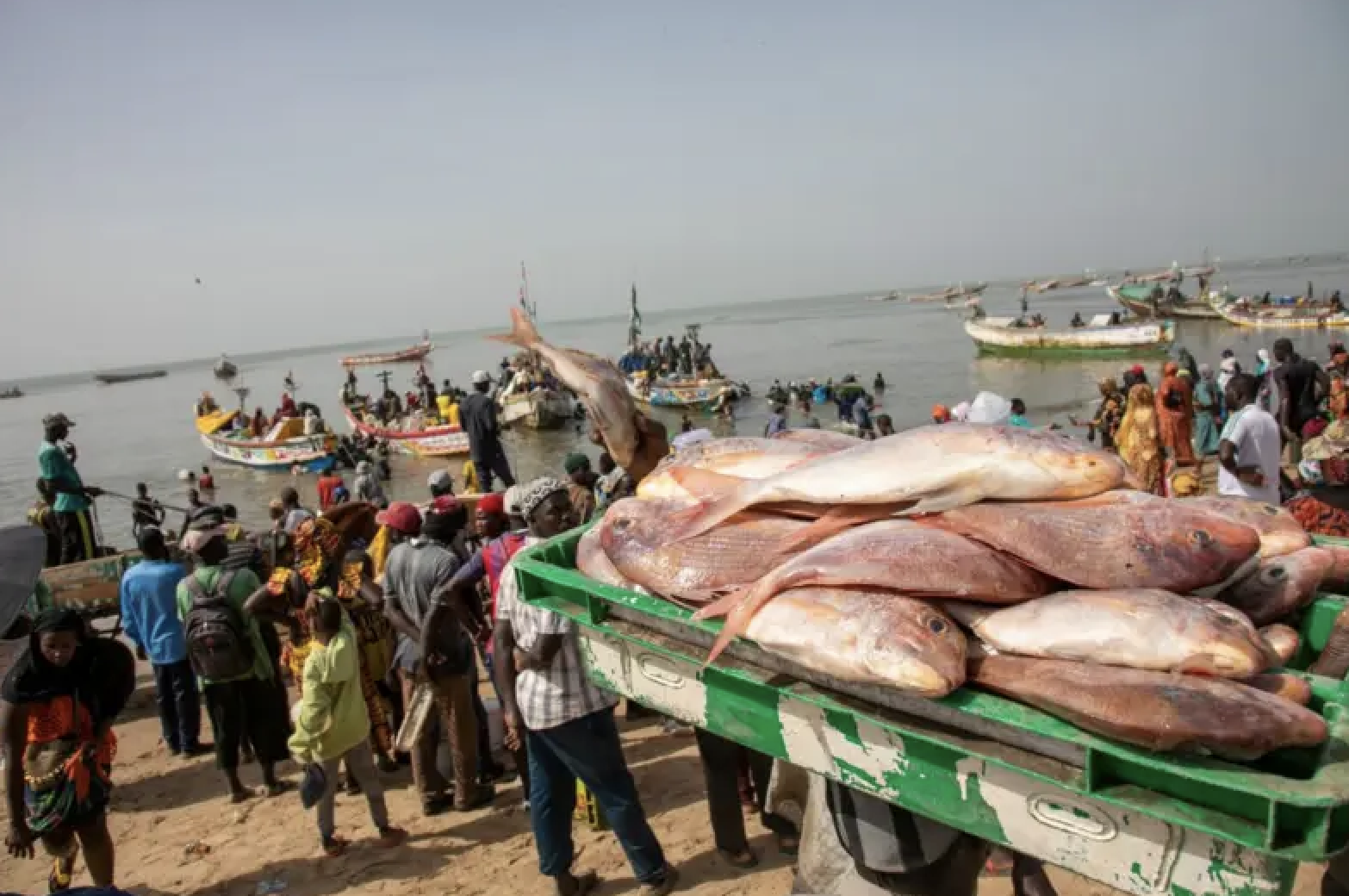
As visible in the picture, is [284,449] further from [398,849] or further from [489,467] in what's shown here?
[398,849]

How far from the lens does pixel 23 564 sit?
2.77m

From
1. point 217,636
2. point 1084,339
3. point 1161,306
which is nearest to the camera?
point 217,636

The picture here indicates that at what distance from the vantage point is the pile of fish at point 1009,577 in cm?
152

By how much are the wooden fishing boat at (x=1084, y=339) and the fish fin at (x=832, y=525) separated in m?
33.3

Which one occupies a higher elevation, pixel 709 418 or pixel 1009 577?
pixel 1009 577

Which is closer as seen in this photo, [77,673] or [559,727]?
[559,727]

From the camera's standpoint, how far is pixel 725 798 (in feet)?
12.0

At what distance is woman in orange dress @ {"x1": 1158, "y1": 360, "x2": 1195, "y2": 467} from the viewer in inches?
320

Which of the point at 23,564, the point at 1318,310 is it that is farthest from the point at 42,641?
the point at 1318,310

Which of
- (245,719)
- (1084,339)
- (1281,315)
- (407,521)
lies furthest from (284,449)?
(1281,315)

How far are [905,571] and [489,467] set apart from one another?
28.2 feet

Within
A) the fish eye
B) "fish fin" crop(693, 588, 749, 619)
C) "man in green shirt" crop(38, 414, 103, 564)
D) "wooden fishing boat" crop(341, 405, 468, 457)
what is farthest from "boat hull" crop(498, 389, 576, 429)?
the fish eye

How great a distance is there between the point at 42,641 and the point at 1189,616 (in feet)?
14.5

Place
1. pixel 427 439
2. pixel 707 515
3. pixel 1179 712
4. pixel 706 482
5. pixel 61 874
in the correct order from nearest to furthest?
pixel 1179 712 < pixel 707 515 < pixel 706 482 < pixel 61 874 < pixel 427 439
